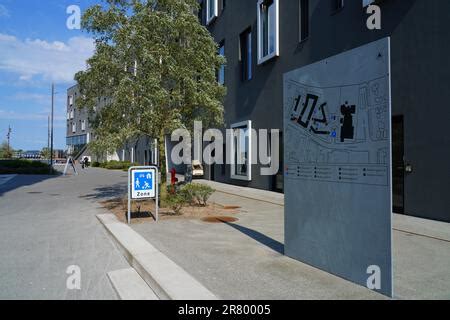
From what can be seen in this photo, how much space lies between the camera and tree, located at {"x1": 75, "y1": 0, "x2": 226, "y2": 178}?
10.1 metres

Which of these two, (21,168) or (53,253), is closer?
(53,253)

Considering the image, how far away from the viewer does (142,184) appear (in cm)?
923

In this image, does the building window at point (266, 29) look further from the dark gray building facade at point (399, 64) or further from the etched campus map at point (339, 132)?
the etched campus map at point (339, 132)

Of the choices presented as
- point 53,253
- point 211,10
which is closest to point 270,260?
point 53,253

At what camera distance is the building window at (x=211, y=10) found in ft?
75.9

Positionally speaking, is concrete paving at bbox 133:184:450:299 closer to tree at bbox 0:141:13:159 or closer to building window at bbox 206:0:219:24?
building window at bbox 206:0:219:24

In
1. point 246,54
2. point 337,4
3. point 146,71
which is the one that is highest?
point 246,54

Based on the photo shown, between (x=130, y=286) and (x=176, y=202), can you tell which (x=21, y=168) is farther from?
(x=130, y=286)

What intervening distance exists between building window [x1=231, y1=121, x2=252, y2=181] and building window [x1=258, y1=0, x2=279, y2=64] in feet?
11.1

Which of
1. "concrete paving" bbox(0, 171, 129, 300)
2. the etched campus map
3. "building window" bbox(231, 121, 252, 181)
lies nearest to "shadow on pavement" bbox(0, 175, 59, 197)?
"concrete paving" bbox(0, 171, 129, 300)

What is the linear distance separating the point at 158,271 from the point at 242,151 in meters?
14.3

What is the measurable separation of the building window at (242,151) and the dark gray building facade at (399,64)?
0.54 m
